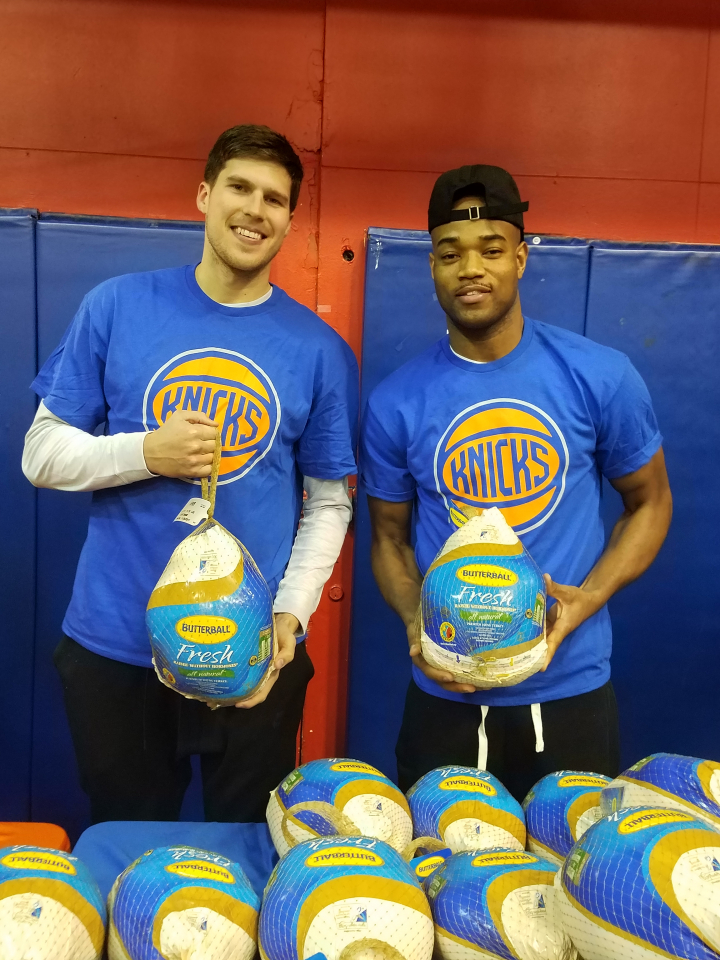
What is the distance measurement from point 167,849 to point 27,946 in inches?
7.4

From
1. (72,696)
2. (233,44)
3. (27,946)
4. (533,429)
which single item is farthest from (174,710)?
(233,44)

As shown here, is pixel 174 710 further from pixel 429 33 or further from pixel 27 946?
pixel 429 33

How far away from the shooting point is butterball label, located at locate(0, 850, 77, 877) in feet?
2.89

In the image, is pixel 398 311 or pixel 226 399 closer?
pixel 226 399

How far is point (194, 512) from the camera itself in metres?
1.30

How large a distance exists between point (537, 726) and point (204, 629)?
0.67 meters

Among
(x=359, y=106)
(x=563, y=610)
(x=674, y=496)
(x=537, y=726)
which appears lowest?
(x=537, y=726)

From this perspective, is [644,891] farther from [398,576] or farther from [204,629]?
[398,576]

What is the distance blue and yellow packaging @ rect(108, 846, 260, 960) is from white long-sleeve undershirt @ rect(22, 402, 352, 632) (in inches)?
23.4

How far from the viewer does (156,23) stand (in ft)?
7.20

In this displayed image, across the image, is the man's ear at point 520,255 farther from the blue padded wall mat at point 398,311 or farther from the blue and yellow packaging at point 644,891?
the blue and yellow packaging at point 644,891

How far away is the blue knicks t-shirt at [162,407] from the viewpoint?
1.43 m

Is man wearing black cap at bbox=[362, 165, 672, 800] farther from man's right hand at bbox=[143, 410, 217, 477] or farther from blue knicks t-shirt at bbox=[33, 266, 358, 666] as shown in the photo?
man's right hand at bbox=[143, 410, 217, 477]

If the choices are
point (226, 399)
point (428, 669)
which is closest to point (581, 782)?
point (428, 669)
